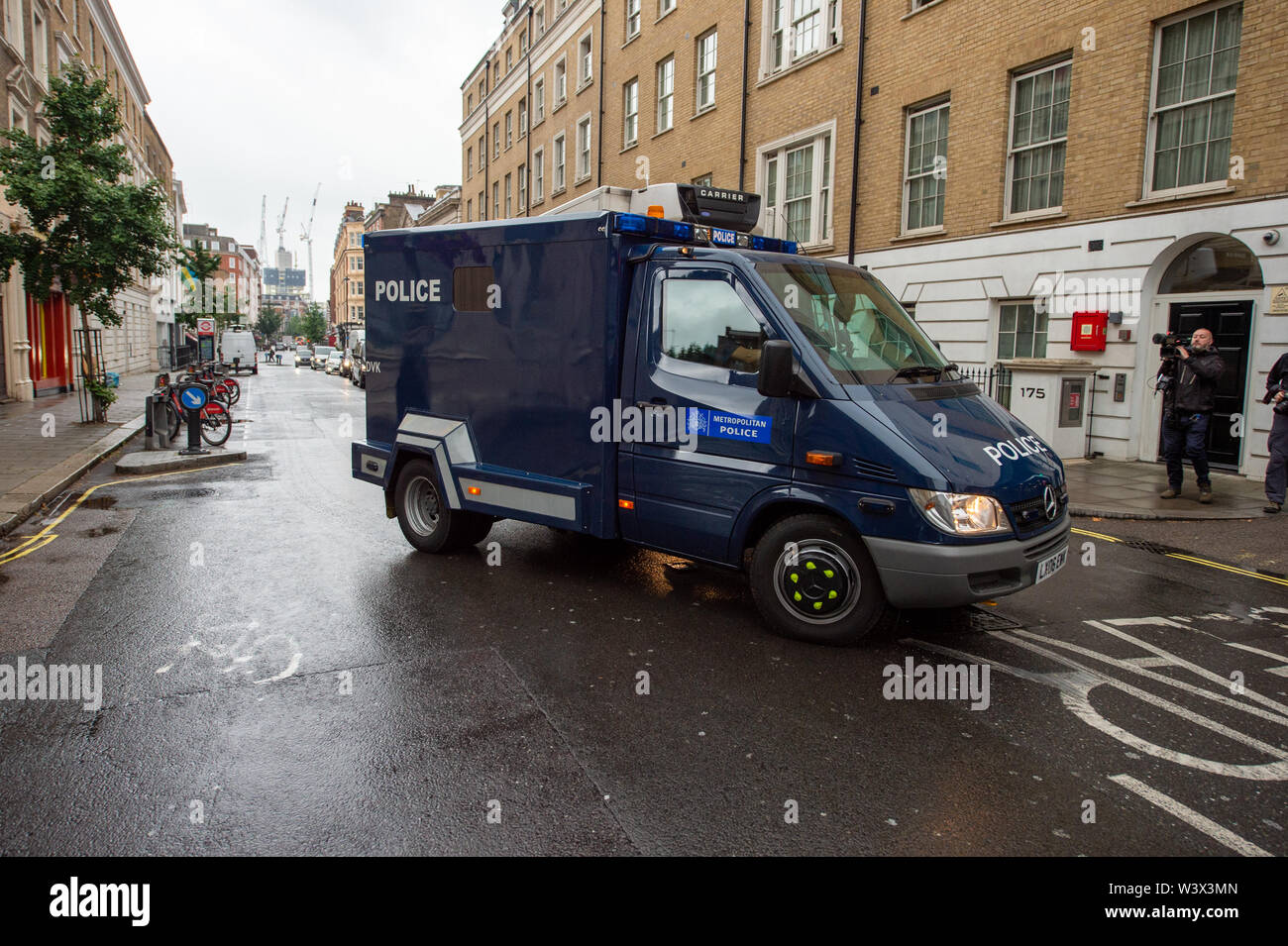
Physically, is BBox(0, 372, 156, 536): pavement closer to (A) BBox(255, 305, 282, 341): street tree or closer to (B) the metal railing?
(B) the metal railing

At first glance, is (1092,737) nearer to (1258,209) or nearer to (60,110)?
(1258,209)

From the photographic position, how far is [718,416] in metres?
5.37

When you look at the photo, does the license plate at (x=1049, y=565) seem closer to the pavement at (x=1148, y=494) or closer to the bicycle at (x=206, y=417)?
the pavement at (x=1148, y=494)

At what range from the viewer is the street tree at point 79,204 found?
15.9 m

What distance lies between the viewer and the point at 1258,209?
36.2 ft

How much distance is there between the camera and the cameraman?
9641 millimetres

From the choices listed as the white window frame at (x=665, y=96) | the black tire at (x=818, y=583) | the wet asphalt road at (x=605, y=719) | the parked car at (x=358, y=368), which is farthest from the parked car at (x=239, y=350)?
the black tire at (x=818, y=583)

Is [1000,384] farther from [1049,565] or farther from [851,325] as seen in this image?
[1049,565]

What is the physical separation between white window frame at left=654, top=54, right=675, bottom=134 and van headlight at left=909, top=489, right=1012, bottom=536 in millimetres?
22543

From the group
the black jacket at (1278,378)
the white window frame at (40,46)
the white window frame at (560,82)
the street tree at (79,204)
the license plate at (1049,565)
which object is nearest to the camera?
the license plate at (1049,565)

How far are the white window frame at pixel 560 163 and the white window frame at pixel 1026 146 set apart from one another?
69.9ft

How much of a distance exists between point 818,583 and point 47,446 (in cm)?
1405
